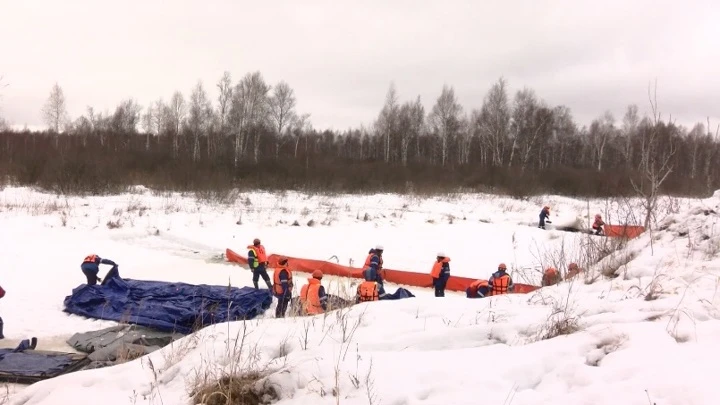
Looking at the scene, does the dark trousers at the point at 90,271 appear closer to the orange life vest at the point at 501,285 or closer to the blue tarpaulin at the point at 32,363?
the blue tarpaulin at the point at 32,363

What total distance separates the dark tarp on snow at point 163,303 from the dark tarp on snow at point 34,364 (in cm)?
158

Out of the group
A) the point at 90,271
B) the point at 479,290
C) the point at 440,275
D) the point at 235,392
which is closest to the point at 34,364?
the point at 90,271

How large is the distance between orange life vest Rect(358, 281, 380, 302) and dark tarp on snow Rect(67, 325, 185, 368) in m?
2.77

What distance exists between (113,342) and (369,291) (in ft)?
12.3

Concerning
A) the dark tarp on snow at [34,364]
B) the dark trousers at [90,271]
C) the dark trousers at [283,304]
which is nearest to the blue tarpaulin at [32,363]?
the dark tarp on snow at [34,364]

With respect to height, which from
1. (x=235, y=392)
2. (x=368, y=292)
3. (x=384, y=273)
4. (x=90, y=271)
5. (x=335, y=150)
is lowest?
(x=384, y=273)

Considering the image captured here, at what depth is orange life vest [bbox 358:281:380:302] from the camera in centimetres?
718

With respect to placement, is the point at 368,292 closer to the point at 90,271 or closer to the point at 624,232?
the point at 624,232

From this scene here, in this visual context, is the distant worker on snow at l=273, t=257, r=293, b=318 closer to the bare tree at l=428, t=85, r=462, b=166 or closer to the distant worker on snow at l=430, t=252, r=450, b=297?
the distant worker on snow at l=430, t=252, r=450, b=297

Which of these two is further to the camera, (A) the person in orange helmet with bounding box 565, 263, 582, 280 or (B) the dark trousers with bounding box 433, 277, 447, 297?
(B) the dark trousers with bounding box 433, 277, 447, 297

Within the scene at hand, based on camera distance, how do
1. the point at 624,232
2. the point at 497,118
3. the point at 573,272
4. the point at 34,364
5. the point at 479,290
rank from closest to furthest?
1. the point at 34,364
2. the point at 573,272
3. the point at 624,232
4. the point at 479,290
5. the point at 497,118

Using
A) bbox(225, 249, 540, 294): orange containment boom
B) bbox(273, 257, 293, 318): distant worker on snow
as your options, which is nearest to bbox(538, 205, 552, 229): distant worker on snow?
bbox(225, 249, 540, 294): orange containment boom

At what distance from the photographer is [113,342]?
649cm

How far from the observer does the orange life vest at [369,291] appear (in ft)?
23.6
